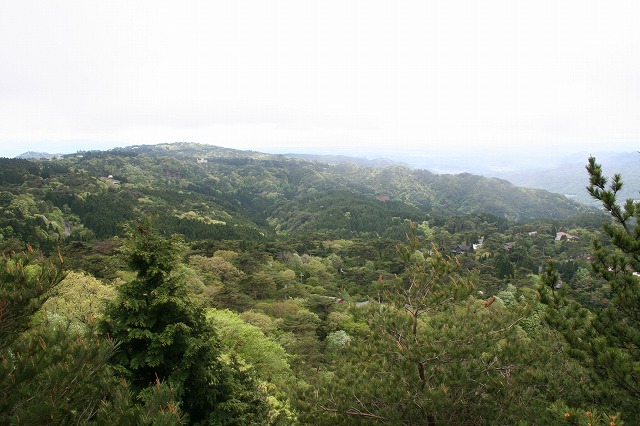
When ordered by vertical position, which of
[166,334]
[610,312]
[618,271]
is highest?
[618,271]

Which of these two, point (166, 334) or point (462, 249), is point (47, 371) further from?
point (462, 249)

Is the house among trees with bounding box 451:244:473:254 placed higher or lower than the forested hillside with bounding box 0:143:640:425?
lower

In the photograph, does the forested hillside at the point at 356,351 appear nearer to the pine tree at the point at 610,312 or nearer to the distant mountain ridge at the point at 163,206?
the pine tree at the point at 610,312

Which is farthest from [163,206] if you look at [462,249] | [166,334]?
[166,334]

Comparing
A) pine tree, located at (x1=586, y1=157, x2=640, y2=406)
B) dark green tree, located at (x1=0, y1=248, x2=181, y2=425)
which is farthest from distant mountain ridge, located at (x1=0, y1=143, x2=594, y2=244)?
pine tree, located at (x1=586, y1=157, x2=640, y2=406)

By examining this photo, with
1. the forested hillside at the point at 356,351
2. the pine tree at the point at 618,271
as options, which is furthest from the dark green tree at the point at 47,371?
the pine tree at the point at 618,271

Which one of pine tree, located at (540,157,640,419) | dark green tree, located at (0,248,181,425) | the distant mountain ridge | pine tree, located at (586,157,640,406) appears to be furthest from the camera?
the distant mountain ridge

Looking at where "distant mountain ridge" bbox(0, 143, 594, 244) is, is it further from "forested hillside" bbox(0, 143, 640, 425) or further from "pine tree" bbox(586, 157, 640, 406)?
"pine tree" bbox(586, 157, 640, 406)

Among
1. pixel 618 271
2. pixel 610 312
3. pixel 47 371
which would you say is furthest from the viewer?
pixel 618 271

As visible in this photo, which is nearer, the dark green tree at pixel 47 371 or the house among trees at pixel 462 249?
the dark green tree at pixel 47 371

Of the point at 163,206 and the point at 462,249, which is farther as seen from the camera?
the point at 163,206

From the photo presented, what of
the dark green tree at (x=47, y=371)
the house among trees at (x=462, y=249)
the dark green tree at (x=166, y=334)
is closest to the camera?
the dark green tree at (x=47, y=371)

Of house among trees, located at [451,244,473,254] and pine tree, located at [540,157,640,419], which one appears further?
house among trees, located at [451,244,473,254]

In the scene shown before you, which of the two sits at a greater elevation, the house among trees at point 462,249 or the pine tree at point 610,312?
the pine tree at point 610,312
